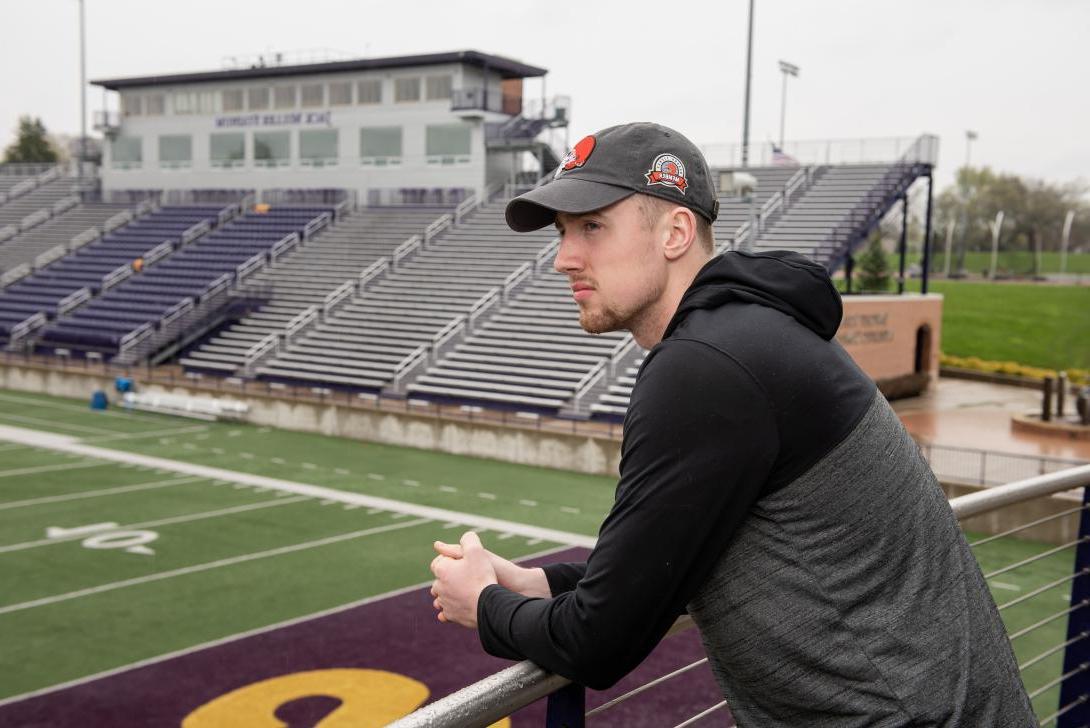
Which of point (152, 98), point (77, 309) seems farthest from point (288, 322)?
point (152, 98)

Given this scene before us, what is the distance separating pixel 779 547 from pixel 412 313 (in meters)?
30.5

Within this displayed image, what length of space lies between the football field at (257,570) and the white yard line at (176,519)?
0.05 meters

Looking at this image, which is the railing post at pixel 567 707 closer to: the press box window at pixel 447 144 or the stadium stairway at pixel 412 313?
the stadium stairway at pixel 412 313

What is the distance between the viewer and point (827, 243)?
2850 centimetres

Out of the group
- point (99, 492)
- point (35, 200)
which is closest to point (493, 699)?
point (99, 492)

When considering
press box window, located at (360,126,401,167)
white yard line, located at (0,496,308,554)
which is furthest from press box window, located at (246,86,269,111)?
white yard line, located at (0,496,308,554)

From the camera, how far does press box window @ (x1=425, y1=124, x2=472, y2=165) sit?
3956 cm

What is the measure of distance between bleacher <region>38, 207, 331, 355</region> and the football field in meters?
10.9

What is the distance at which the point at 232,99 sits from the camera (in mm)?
44969

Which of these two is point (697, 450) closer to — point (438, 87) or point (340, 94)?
point (438, 87)

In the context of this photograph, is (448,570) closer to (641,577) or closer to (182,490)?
(641,577)

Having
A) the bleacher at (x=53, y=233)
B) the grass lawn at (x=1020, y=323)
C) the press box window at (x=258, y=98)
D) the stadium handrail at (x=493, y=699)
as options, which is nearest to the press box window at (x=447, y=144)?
the press box window at (x=258, y=98)

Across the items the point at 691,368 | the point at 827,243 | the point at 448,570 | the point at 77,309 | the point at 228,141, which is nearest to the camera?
the point at 691,368

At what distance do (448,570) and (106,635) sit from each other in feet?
36.1
